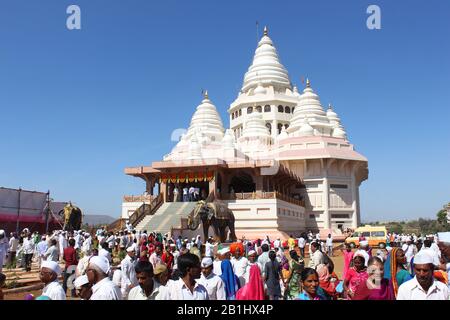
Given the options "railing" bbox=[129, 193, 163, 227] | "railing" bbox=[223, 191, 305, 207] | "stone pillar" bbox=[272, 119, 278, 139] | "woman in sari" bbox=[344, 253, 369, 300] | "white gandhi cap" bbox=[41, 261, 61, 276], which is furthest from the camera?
"stone pillar" bbox=[272, 119, 278, 139]

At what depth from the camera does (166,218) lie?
2741 cm

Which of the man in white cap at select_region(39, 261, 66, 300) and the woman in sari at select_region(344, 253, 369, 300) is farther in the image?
the woman in sari at select_region(344, 253, 369, 300)

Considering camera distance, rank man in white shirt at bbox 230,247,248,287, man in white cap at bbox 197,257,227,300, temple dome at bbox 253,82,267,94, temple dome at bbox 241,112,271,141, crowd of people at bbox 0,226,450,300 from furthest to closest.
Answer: temple dome at bbox 253,82,267,94, temple dome at bbox 241,112,271,141, man in white shirt at bbox 230,247,248,287, man in white cap at bbox 197,257,227,300, crowd of people at bbox 0,226,450,300

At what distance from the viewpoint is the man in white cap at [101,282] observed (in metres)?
3.91

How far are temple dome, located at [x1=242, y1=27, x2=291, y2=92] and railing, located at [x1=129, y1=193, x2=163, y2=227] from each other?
2446cm

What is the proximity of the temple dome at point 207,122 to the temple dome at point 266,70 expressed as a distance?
6.20 m

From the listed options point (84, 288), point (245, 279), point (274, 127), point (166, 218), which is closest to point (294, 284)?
point (245, 279)

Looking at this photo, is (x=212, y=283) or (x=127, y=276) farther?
(x=127, y=276)

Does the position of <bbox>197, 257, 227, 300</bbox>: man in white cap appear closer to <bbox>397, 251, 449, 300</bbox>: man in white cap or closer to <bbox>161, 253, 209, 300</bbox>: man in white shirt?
<bbox>161, 253, 209, 300</bbox>: man in white shirt

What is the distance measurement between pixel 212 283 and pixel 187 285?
3.42 ft

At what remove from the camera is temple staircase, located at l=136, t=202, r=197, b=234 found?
2592cm

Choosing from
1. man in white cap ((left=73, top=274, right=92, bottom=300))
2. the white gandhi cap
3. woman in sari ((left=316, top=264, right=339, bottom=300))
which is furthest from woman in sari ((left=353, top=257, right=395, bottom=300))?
the white gandhi cap

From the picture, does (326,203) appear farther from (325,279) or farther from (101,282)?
(101,282)

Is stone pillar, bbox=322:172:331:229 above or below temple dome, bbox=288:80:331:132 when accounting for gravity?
below
